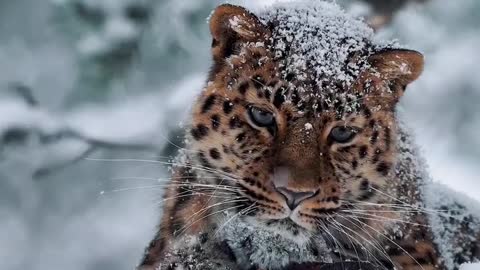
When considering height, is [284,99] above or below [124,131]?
below

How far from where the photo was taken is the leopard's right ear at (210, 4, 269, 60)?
3.78 metres

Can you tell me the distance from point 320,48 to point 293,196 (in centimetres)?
72

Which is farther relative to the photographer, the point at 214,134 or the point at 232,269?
the point at 214,134

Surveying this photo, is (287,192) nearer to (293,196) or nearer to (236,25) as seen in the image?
(293,196)

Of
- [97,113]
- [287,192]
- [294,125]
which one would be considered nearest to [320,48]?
[294,125]

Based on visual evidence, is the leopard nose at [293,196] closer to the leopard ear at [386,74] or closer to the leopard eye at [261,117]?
the leopard eye at [261,117]

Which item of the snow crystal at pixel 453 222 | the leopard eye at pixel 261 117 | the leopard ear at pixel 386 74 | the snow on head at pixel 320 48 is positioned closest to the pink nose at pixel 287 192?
the leopard eye at pixel 261 117

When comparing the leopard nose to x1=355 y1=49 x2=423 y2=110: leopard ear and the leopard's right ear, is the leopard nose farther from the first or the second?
→ the leopard's right ear

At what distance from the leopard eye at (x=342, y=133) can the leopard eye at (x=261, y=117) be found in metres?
0.29

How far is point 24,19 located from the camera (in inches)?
324


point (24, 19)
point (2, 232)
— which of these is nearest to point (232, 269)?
point (24, 19)

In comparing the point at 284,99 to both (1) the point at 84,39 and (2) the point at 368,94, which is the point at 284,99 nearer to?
(2) the point at 368,94

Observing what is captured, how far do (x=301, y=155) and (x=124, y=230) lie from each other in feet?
19.0

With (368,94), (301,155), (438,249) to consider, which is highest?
(368,94)
